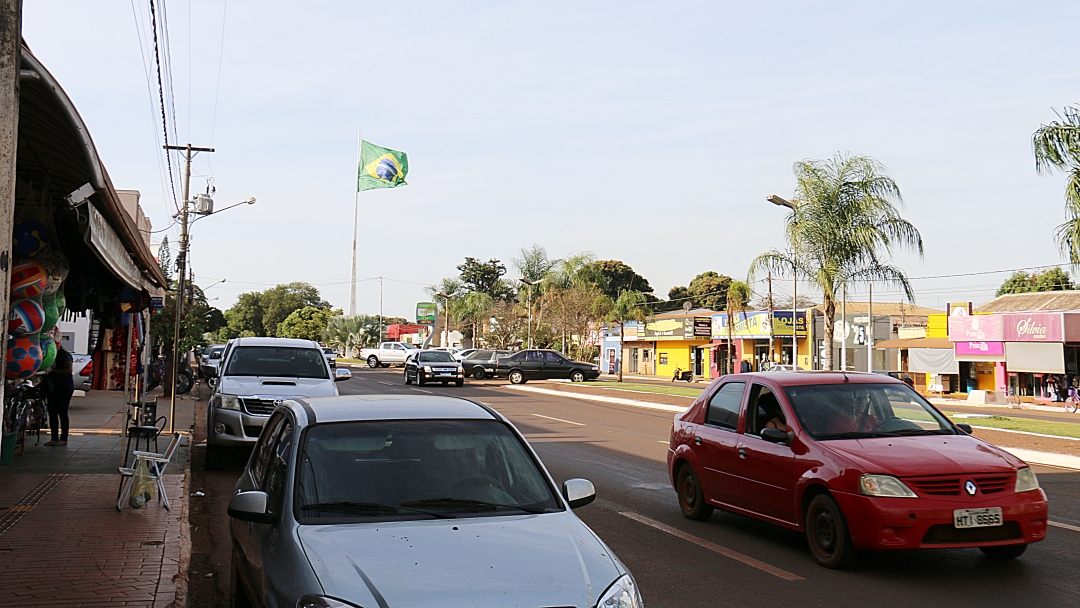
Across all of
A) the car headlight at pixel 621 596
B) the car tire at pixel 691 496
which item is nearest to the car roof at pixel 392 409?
the car headlight at pixel 621 596

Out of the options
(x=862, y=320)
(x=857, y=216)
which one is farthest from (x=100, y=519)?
(x=862, y=320)

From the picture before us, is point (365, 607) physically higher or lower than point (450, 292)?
lower

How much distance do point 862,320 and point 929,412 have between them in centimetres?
5161

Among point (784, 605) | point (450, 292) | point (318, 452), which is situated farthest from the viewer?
point (450, 292)

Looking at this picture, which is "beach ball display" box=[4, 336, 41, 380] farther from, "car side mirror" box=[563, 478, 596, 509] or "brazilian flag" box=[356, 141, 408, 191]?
"brazilian flag" box=[356, 141, 408, 191]

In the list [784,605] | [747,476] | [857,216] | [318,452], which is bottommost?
[784,605]

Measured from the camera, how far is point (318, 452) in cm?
485

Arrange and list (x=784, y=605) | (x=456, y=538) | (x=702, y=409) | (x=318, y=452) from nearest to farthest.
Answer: (x=456, y=538) → (x=318, y=452) → (x=784, y=605) → (x=702, y=409)

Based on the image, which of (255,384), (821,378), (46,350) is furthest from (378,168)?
(821,378)

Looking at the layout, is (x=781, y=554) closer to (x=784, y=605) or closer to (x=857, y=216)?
(x=784, y=605)

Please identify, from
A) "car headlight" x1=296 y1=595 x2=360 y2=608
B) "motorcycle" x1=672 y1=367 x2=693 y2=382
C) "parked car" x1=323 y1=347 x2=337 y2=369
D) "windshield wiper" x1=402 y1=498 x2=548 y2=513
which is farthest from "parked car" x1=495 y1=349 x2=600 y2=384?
"car headlight" x1=296 y1=595 x2=360 y2=608

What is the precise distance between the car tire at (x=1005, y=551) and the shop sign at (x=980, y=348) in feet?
131

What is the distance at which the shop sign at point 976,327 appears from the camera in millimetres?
43553

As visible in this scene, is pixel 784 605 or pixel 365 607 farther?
pixel 784 605
